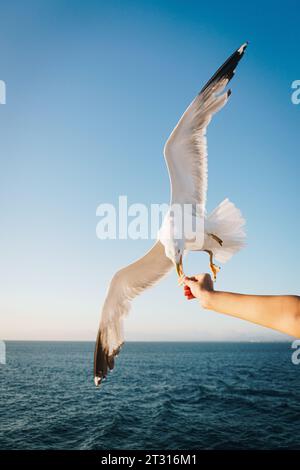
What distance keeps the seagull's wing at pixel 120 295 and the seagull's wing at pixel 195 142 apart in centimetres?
80

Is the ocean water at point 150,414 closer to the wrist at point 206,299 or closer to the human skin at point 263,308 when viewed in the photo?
the wrist at point 206,299

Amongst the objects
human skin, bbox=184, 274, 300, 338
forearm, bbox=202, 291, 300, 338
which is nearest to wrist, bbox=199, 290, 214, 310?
human skin, bbox=184, 274, 300, 338

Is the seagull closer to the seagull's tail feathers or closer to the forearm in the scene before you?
the seagull's tail feathers

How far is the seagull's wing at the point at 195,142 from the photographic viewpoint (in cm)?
441

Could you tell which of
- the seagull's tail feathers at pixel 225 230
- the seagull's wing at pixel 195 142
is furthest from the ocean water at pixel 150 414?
the seagull's wing at pixel 195 142

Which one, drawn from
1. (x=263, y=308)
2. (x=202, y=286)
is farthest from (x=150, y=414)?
(x=263, y=308)

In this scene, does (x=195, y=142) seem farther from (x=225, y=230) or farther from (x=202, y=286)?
(x=202, y=286)

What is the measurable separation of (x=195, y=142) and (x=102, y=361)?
3.08 metres

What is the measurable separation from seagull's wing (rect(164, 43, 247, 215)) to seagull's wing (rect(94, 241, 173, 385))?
31.6 inches

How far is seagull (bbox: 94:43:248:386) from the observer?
4438mm

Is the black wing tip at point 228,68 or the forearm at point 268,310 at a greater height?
the black wing tip at point 228,68

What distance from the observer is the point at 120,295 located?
18.6ft
